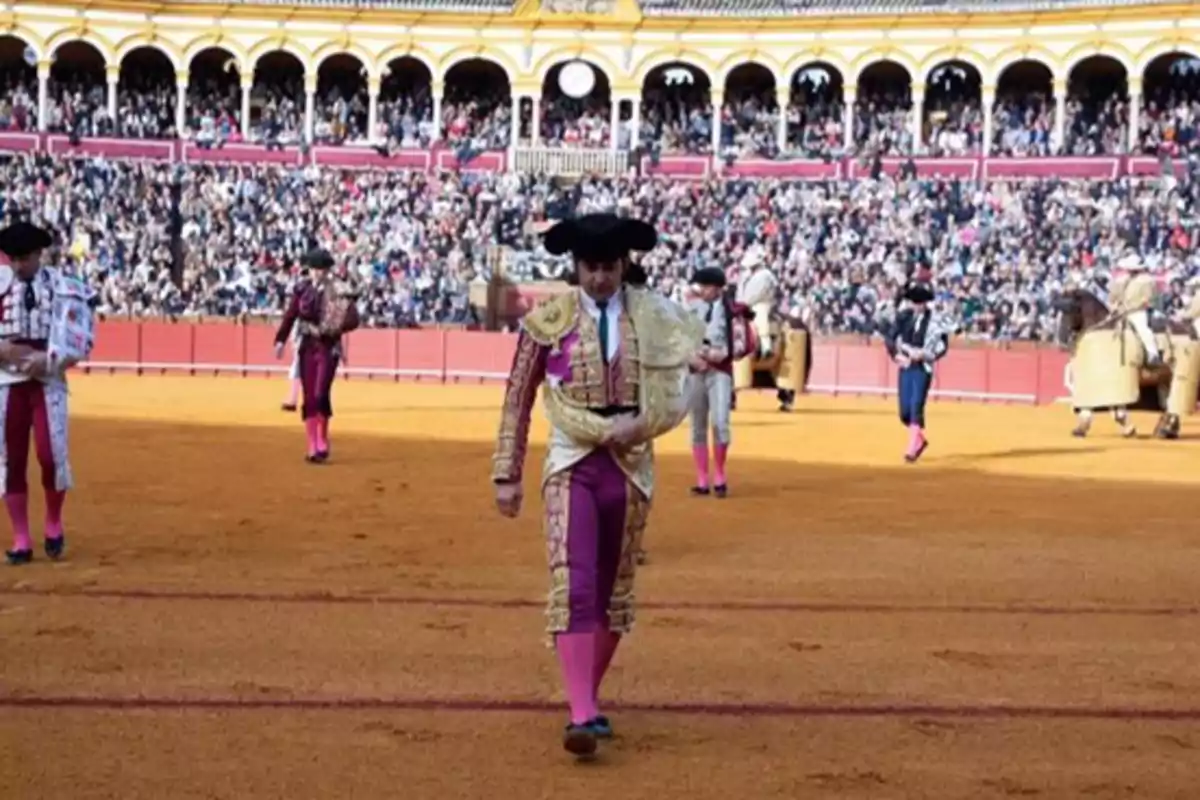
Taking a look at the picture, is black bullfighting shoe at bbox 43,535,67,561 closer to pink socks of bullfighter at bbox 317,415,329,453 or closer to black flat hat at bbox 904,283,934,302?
pink socks of bullfighter at bbox 317,415,329,453

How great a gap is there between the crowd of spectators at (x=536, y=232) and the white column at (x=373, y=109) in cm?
318

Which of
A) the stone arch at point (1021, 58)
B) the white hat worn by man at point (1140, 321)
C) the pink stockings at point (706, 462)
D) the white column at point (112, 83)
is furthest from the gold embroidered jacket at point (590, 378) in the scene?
the white column at point (112, 83)

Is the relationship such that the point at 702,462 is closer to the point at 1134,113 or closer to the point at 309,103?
the point at 1134,113

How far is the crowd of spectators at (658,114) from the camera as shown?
42.0 meters

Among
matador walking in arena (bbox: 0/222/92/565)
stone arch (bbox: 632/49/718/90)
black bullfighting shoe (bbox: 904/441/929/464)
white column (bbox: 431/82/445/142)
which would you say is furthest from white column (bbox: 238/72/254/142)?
matador walking in arena (bbox: 0/222/92/565)

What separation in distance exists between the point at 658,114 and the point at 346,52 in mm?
6901

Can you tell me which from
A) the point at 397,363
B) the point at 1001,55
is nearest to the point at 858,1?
the point at 1001,55

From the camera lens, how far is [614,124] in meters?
44.9

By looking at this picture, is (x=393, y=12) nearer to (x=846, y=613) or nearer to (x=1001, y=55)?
(x=1001, y=55)

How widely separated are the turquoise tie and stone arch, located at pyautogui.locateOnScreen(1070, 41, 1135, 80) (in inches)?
1468

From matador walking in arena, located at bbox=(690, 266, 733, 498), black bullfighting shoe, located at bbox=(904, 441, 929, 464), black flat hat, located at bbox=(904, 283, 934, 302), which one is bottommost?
black bullfighting shoe, located at bbox=(904, 441, 929, 464)

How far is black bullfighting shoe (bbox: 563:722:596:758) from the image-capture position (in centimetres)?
512

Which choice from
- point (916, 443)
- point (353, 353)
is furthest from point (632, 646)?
point (353, 353)

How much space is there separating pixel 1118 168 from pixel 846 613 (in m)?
32.6
